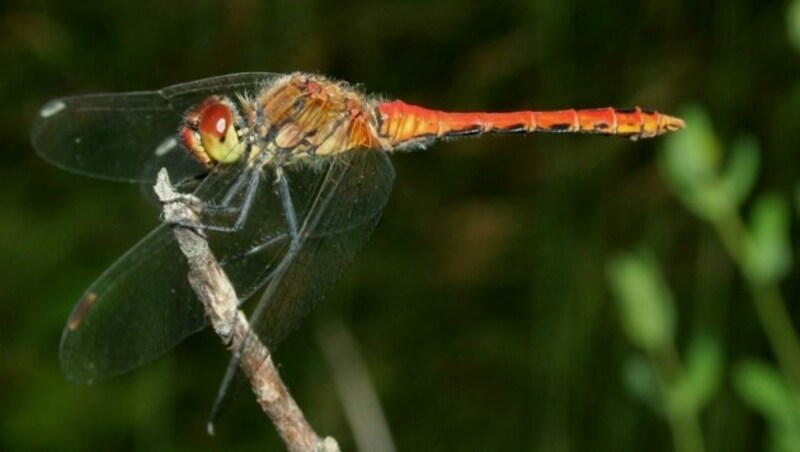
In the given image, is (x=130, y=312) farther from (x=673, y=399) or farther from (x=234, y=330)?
(x=673, y=399)

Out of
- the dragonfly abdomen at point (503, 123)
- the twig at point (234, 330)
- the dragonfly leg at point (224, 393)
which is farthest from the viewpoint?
the dragonfly abdomen at point (503, 123)

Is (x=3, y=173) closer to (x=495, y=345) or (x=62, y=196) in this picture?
(x=62, y=196)

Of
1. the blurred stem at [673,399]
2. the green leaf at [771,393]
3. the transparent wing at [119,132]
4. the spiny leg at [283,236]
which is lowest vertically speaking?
the green leaf at [771,393]

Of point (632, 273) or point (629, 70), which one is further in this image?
point (629, 70)

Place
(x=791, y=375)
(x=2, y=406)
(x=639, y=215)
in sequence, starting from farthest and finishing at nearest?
1. (x=639, y=215)
2. (x=2, y=406)
3. (x=791, y=375)

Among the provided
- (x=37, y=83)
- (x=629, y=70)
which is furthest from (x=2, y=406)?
(x=629, y=70)

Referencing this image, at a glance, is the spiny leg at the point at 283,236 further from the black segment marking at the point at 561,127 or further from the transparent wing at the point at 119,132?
the black segment marking at the point at 561,127

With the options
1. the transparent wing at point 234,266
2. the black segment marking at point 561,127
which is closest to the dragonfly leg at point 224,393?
the transparent wing at point 234,266

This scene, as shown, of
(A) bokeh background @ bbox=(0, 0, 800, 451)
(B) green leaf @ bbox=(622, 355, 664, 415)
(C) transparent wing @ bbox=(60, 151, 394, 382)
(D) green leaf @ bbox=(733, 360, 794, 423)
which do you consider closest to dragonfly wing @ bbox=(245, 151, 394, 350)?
(C) transparent wing @ bbox=(60, 151, 394, 382)
